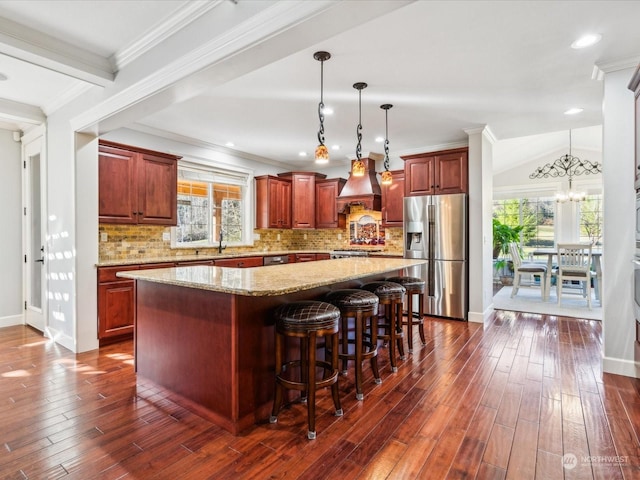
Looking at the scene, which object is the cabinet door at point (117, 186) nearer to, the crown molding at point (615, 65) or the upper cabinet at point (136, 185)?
the upper cabinet at point (136, 185)

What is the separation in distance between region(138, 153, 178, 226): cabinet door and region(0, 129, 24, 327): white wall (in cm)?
166

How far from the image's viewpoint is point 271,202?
6258 millimetres

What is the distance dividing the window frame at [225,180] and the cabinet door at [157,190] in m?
0.35

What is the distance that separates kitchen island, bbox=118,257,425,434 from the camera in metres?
2.09

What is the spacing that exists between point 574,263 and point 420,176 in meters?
2.97

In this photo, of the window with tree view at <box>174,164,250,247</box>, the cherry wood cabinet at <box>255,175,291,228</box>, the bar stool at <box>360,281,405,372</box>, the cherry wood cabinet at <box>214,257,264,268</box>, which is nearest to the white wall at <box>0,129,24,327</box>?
the window with tree view at <box>174,164,250,247</box>

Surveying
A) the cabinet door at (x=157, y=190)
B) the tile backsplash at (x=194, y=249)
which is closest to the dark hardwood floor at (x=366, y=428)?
the tile backsplash at (x=194, y=249)

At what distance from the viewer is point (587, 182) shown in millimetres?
7918

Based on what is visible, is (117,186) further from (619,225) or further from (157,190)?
(619,225)

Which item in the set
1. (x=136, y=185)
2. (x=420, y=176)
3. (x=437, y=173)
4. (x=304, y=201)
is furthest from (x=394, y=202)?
(x=136, y=185)

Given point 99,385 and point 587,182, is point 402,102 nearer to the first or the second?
point 99,385

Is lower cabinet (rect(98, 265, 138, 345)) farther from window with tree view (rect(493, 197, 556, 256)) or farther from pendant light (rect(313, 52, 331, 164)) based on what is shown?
window with tree view (rect(493, 197, 556, 256))

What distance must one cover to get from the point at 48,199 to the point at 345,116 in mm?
3540

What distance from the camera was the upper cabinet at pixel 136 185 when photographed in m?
4.00
